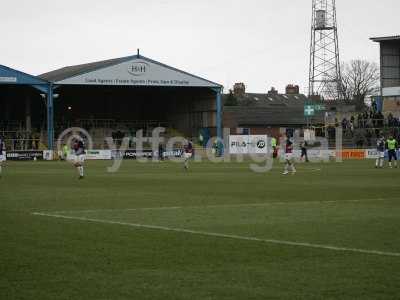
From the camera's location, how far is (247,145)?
252 feet

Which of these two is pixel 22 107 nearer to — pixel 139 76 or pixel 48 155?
pixel 48 155

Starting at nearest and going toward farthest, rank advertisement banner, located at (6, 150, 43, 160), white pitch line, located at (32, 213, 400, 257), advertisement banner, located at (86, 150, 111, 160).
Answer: white pitch line, located at (32, 213, 400, 257), advertisement banner, located at (6, 150, 43, 160), advertisement banner, located at (86, 150, 111, 160)

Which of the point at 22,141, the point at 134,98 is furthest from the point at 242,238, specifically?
the point at 134,98

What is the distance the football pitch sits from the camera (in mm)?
9375

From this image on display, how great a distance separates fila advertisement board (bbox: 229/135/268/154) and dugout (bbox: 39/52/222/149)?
73.4 inches

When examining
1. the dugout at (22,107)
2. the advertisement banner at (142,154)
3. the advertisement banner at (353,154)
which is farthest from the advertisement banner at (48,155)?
the advertisement banner at (353,154)

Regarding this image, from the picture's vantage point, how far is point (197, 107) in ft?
262

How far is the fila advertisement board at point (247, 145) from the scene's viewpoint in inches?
3007

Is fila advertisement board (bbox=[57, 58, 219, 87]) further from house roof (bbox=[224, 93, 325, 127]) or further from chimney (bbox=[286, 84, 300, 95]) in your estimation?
chimney (bbox=[286, 84, 300, 95])

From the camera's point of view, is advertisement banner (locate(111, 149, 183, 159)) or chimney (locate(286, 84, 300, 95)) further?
chimney (locate(286, 84, 300, 95))

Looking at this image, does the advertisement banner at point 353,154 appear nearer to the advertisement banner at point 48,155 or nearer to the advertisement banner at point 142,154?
the advertisement banner at point 142,154

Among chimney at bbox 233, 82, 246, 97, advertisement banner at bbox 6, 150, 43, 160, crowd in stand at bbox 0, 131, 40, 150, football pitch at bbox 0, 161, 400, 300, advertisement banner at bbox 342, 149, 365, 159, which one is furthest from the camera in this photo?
chimney at bbox 233, 82, 246, 97

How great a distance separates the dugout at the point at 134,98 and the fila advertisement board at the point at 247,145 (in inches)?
73.4

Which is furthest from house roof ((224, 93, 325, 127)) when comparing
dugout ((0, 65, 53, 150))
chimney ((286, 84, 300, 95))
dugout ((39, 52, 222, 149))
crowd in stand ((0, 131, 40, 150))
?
chimney ((286, 84, 300, 95))
